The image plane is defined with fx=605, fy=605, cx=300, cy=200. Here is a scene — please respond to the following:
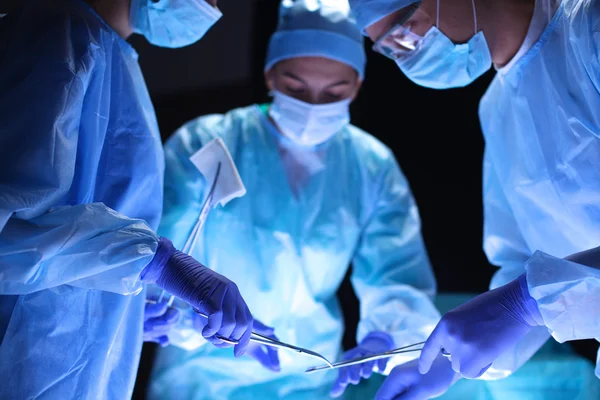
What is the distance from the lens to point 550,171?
1.27 m

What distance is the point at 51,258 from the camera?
1000 millimetres

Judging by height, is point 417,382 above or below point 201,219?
below

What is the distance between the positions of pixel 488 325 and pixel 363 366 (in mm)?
482

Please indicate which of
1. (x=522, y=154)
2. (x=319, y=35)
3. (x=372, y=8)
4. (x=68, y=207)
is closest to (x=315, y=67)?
(x=319, y=35)

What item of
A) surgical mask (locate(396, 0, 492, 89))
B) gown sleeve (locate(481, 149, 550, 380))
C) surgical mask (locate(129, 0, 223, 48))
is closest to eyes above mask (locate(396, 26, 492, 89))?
surgical mask (locate(396, 0, 492, 89))

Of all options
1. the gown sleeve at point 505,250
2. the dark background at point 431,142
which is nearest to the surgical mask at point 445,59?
the gown sleeve at point 505,250

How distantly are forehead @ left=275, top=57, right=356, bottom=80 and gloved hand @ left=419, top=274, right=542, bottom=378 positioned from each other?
2.64ft

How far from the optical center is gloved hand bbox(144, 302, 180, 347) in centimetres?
144

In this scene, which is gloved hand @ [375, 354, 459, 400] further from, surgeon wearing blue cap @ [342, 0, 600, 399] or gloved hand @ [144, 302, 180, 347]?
gloved hand @ [144, 302, 180, 347]

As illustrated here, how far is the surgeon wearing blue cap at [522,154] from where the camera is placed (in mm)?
1051

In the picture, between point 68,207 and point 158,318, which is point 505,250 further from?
point 68,207

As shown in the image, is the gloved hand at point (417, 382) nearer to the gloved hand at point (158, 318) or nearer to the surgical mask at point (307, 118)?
the gloved hand at point (158, 318)

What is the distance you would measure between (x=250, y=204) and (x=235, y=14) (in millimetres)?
1092

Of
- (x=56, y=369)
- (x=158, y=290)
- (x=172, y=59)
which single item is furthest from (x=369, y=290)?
(x=172, y=59)
